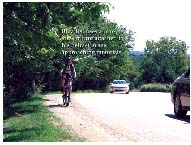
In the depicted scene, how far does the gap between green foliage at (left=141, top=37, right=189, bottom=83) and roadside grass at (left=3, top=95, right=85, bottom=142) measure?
2.75 meters

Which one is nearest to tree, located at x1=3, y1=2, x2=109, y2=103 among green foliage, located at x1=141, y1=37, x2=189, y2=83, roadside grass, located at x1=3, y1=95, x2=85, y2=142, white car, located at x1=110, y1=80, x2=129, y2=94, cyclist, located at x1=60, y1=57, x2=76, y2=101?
Answer: roadside grass, located at x1=3, y1=95, x2=85, y2=142

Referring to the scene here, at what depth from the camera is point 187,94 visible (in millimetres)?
12039

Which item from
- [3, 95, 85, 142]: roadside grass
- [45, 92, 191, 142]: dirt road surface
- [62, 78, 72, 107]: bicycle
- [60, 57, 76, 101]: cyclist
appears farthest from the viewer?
[62, 78, 72, 107]: bicycle

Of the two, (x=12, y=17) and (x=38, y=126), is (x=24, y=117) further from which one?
(x=12, y=17)

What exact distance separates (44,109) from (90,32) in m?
4.49

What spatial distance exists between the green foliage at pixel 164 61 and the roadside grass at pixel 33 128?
2.75 meters

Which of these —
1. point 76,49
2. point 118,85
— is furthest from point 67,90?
point 76,49

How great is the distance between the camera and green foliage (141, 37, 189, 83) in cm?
1162

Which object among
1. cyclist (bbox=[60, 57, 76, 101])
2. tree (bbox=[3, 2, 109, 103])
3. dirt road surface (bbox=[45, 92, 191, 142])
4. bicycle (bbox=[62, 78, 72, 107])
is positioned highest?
tree (bbox=[3, 2, 109, 103])

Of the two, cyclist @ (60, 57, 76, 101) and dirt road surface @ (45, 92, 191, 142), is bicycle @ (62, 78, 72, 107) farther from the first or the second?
dirt road surface @ (45, 92, 191, 142)

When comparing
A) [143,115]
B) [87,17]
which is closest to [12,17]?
[87,17]

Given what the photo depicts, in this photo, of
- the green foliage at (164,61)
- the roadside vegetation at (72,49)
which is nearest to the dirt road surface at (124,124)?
the roadside vegetation at (72,49)

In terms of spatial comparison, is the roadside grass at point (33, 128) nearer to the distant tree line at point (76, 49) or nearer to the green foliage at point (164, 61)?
the distant tree line at point (76, 49)

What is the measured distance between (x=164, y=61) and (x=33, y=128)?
13.0 feet
